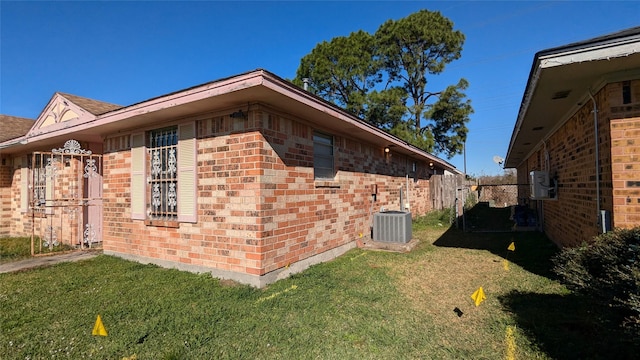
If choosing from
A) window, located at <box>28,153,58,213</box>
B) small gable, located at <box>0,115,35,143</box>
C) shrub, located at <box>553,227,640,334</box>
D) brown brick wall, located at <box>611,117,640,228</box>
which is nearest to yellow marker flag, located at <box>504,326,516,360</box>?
shrub, located at <box>553,227,640,334</box>

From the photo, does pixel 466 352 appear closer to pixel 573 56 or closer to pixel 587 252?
pixel 587 252

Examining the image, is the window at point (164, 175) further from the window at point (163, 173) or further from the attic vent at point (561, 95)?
the attic vent at point (561, 95)

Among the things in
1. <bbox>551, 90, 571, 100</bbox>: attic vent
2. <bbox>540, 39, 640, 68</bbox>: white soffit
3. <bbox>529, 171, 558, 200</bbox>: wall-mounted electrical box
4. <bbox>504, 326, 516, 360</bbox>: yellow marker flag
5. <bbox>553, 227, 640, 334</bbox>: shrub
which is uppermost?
<bbox>540, 39, 640, 68</bbox>: white soffit

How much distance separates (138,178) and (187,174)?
140 cm

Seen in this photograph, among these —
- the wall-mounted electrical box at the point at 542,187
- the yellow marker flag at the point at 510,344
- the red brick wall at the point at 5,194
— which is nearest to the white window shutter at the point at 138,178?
the yellow marker flag at the point at 510,344

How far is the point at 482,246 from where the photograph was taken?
24.4ft

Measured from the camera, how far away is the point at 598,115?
4.01m

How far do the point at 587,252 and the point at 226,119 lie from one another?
493 centimetres

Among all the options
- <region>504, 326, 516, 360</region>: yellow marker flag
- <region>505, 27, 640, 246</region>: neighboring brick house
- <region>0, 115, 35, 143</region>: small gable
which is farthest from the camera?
<region>0, 115, 35, 143</region>: small gable

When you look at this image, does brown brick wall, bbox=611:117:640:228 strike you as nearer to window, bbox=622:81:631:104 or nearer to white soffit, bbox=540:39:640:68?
window, bbox=622:81:631:104

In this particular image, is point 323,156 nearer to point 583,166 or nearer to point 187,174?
point 187,174

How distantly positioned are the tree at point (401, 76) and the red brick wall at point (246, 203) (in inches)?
522

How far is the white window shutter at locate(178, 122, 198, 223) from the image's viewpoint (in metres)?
5.09

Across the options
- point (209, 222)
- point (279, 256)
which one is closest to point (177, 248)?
point (209, 222)
